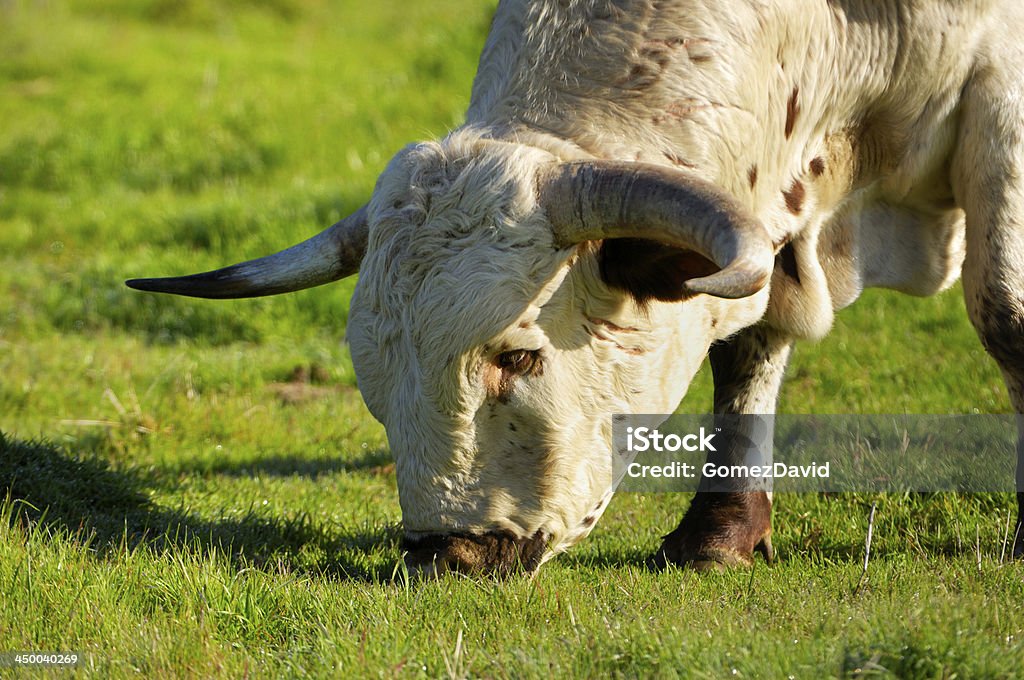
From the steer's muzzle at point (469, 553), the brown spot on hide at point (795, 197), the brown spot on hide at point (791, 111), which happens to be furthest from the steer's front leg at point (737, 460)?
the brown spot on hide at point (791, 111)

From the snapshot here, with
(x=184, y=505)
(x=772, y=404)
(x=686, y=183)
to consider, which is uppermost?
(x=686, y=183)

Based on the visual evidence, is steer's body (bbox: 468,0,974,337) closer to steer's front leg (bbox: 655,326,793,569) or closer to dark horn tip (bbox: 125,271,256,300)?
steer's front leg (bbox: 655,326,793,569)

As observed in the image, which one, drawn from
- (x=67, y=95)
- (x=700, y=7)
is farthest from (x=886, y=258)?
(x=67, y=95)

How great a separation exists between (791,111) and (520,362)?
144 cm

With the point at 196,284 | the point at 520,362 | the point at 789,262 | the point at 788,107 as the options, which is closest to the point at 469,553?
the point at 520,362

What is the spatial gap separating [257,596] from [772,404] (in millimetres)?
2530

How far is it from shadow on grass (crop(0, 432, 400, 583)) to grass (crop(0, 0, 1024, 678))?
0.6 inches

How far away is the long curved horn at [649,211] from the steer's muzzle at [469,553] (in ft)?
3.27

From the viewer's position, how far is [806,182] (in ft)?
15.8

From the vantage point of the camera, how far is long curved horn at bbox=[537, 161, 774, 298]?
11.7ft

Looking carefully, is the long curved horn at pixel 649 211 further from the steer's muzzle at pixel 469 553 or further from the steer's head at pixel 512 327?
the steer's muzzle at pixel 469 553

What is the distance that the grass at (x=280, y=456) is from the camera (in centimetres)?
355

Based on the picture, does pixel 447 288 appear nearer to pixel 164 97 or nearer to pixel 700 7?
pixel 700 7

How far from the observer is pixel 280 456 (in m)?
6.82
